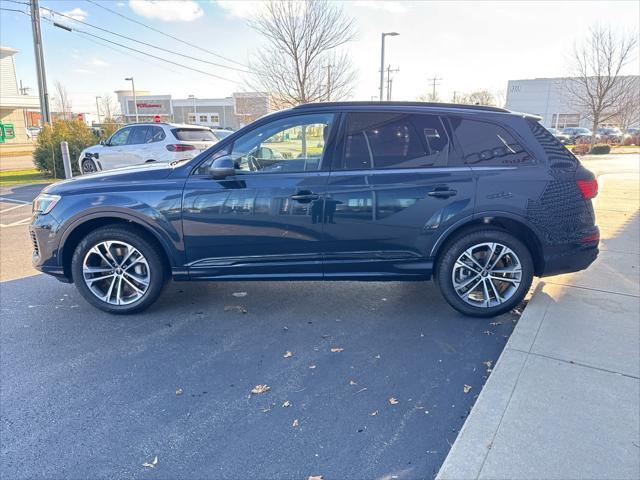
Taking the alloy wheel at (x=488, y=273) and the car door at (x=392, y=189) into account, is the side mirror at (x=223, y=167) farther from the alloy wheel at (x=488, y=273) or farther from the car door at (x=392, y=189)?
the alloy wheel at (x=488, y=273)

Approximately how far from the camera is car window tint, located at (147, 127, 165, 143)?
11.7 meters

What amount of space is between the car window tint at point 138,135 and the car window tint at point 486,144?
1027cm

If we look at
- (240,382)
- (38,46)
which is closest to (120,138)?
(38,46)

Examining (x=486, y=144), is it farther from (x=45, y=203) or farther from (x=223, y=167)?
(x=45, y=203)

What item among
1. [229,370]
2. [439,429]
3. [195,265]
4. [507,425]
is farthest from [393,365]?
[195,265]

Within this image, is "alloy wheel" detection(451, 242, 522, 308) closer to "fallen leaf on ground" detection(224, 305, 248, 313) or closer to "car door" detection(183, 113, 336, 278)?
"car door" detection(183, 113, 336, 278)

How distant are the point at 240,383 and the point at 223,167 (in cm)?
173

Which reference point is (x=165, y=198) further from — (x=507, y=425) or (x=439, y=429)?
(x=507, y=425)

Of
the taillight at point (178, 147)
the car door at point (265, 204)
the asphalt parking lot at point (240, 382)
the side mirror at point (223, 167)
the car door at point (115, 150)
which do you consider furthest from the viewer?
the car door at point (115, 150)

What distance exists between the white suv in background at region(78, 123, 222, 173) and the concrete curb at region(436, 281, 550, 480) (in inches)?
372

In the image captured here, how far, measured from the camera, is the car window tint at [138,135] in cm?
1200

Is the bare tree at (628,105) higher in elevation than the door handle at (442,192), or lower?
higher

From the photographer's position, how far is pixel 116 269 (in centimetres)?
399

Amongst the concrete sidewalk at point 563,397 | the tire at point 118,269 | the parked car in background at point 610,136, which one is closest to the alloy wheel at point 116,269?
the tire at point 118,269
